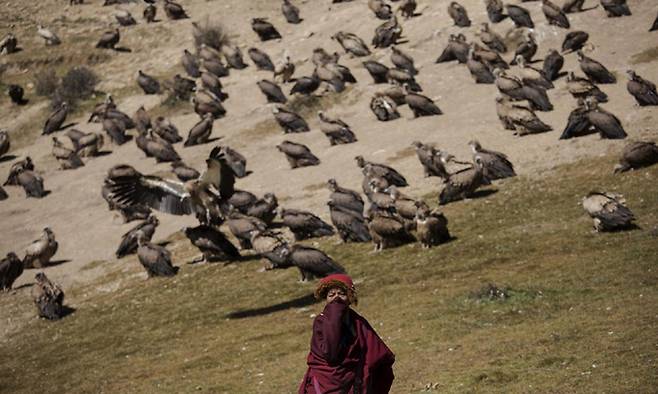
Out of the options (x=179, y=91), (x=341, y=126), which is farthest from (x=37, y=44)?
(x=341, y=126)

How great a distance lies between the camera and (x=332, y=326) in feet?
35.5

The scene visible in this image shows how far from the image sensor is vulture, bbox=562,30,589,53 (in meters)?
45.5

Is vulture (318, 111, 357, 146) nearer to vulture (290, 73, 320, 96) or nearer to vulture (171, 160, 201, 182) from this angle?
vulture (171, 160, 201, 182)

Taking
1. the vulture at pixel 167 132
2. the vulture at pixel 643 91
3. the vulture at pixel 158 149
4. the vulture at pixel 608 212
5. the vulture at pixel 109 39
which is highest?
the vulture at pixel 608 212

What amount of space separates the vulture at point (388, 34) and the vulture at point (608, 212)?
30.6 metres

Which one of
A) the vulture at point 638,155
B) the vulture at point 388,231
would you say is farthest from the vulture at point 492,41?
the vulture at point 388,231

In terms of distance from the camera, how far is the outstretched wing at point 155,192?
30.1 m

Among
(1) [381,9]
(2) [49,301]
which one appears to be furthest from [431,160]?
(1) [381,9]

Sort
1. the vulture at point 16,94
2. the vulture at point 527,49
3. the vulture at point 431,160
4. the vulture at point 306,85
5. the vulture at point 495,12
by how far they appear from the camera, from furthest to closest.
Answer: the vulture at point 16,94 < the vulture at point 495,12 < the vulture at point 306,85 < the vulture at point 527,49 < the vulture at point 431,160

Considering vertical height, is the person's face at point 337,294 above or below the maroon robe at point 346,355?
above

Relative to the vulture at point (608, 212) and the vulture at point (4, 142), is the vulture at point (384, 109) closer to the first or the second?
the vulture at point (608, 212)

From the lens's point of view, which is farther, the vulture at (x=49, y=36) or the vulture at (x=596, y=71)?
the vulture at (x=49, y=36)

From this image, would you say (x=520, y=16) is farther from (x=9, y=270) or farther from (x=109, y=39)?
(x=109, y=39)

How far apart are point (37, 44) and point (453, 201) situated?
4641cm
